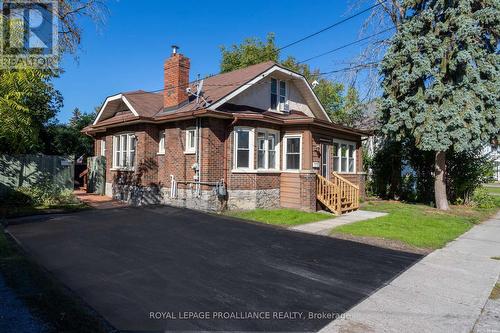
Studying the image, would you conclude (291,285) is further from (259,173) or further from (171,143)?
(171,143)

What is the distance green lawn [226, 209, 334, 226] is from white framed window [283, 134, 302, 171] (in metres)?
1.99

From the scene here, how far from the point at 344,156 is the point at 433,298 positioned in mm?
11939

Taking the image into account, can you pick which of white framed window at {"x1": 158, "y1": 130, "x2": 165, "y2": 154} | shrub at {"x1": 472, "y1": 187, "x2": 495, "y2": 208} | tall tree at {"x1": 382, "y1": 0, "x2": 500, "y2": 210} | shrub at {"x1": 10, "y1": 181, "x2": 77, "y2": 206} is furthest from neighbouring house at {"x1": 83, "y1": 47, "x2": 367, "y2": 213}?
shrub at {"x1": 472, "y1": 187, "x2": 495, "y2": 208}

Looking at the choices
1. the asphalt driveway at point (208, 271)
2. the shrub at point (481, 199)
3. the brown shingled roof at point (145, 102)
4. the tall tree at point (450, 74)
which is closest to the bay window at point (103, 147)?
the brown shingled roof at point (145, 102)

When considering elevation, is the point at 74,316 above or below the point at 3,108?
below

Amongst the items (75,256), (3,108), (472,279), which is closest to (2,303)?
(75,256)

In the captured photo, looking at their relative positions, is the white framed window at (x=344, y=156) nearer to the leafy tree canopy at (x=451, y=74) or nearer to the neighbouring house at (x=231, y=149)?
the neighbouring house at (x=231, y=149)

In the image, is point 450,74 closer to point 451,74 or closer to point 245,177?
point 451,74

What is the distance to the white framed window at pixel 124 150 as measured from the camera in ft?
51.2

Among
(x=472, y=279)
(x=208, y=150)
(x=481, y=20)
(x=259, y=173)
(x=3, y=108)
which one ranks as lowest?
(x=472, y=279)

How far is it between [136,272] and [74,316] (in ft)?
5.79

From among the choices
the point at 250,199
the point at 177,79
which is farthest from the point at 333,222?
the point at 177,79

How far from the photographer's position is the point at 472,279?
5.87m

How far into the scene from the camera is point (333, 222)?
10.9 meters
